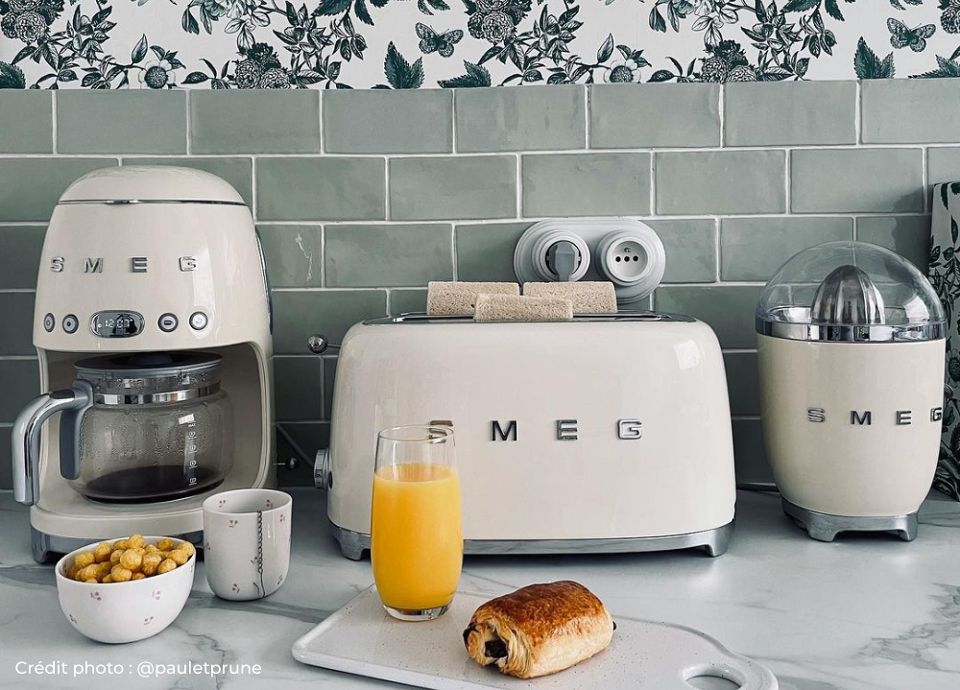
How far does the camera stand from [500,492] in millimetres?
907

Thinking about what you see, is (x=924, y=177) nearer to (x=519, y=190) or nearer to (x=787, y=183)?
(x=787, y=183)

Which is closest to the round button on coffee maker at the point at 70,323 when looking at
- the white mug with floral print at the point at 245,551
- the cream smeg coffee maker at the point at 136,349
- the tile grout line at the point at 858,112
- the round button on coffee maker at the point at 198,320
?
the cream smeg coffee maker at the point at 136,349

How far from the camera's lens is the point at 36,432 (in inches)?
33.9

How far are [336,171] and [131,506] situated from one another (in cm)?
50

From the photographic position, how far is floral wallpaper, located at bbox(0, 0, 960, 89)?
1.18 m

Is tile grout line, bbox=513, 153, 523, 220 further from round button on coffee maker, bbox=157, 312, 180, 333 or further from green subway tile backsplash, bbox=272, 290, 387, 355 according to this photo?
round button on coffee maker, bbox=157, 312, 180, 333

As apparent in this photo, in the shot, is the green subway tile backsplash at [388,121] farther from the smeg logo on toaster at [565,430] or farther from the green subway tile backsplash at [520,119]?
the smeg logo on toaster at [565,430]

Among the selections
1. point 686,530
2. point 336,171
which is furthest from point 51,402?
point 686,530

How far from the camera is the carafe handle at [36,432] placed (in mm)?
857

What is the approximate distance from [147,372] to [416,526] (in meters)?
0.36

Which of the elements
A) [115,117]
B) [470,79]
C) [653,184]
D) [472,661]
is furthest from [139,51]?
[472,661]

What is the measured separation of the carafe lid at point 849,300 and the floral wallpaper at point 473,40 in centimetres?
29

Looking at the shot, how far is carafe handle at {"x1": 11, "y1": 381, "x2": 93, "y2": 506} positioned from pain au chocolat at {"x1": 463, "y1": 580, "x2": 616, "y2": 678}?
1.51ft

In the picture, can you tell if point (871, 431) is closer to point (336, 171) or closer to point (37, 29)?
point (336, 171)
